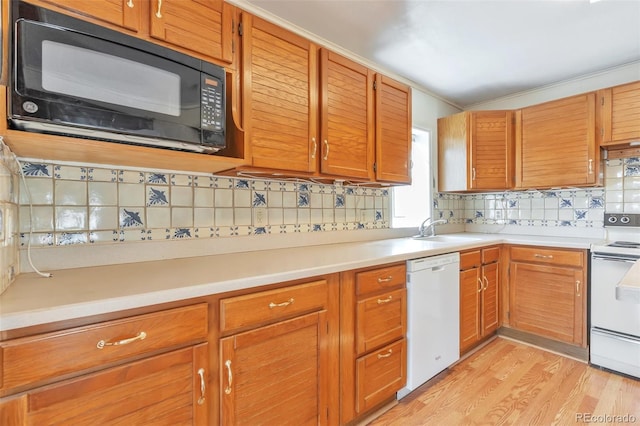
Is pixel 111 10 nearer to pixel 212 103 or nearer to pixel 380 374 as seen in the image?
pixel 212 103

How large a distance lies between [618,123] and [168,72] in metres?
3.12

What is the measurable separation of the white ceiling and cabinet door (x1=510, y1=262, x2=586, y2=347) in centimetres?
169

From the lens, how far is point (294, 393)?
1.29m

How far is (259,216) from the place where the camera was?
1.88 meters

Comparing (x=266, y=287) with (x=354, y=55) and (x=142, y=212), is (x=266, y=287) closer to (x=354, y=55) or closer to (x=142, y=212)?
(x=142, y=212)

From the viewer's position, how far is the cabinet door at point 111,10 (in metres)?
1.02

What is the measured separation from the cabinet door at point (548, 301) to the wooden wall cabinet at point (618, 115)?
1.08m

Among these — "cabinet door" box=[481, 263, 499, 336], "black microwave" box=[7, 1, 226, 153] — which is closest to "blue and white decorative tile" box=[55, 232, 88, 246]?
"black microwave" box=[7, 1, 226, 153]

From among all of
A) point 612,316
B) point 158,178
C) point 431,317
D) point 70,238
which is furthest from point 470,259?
point 70,238

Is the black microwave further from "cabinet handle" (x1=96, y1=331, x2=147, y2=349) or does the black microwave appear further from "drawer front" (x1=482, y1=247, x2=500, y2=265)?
"drawer front" (x1=482, y1=247, x2=500, y2=265)

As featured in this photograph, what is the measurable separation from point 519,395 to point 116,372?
2171 millimetres

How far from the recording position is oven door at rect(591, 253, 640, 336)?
2031mm

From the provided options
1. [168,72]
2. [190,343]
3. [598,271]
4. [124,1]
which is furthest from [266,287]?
[598,271]

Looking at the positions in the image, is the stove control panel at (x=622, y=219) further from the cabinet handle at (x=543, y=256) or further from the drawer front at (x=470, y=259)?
the drawer front at (x=470, y=259)
